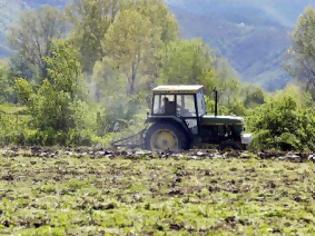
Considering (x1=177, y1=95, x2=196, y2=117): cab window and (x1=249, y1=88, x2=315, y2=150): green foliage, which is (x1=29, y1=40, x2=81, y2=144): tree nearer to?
(x1=177, y1=95, x2=196, y2=117): cab window

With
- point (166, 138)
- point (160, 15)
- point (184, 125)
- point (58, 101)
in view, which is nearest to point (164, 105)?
point (184, 125)

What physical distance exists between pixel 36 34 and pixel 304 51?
3335cm

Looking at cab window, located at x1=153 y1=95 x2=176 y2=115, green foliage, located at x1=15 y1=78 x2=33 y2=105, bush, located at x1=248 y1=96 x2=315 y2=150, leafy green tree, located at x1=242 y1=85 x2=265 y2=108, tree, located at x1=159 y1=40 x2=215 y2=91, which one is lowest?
bush, located at x1=248 y1=96 x2=315 y2=150

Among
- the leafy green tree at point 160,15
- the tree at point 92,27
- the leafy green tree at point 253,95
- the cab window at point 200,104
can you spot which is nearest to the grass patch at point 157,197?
the cab window at point 200,104

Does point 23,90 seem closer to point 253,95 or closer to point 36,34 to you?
point 253,95

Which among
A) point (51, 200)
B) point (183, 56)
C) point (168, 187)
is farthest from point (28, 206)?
point (183, 56)

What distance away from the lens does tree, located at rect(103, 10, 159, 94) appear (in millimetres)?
55312

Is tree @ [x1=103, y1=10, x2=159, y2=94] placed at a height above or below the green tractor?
above

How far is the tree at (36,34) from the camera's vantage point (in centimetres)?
7862

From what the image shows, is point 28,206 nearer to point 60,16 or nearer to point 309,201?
point 309,201

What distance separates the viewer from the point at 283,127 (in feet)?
77.2

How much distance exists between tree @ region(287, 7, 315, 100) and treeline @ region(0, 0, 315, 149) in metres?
0.09

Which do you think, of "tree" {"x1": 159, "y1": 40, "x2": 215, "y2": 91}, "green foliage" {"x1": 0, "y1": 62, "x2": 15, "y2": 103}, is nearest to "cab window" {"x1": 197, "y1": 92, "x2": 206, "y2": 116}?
"tree" {"x1": 159, "y1": 40, "x2": 215, "y2": 91}

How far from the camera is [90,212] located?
36.7 feet
